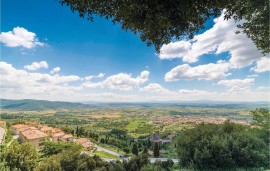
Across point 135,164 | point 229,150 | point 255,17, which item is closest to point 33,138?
point 135,164

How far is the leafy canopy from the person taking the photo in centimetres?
386

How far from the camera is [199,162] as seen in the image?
49.4ft

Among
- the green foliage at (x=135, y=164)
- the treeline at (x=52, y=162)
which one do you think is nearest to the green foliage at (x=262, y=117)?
the treeline at (x=52, y=162)

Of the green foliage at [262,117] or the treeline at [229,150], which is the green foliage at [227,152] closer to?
the treeline at [229,150]

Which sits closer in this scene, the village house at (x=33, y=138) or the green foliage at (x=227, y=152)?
the green foliage at (x=227, y=152)

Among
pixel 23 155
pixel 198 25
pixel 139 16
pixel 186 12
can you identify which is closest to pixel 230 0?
pixel 198 25

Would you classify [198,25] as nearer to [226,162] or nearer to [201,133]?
[226,162]

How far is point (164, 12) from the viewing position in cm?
390

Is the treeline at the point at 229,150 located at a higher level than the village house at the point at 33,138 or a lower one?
higher

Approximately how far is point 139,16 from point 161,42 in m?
1.49

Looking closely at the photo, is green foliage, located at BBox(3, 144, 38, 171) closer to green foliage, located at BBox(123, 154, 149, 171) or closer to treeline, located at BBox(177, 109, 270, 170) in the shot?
green foliage, located at BBox(123, 154, 149, 171)

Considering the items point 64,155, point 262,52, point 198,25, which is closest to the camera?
point 198,25

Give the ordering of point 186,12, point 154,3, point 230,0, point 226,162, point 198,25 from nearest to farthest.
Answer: point 154,3 → point 186,12 → point 230,0 → point 198,25 → point 226,162

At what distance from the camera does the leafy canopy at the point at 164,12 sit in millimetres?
3863
